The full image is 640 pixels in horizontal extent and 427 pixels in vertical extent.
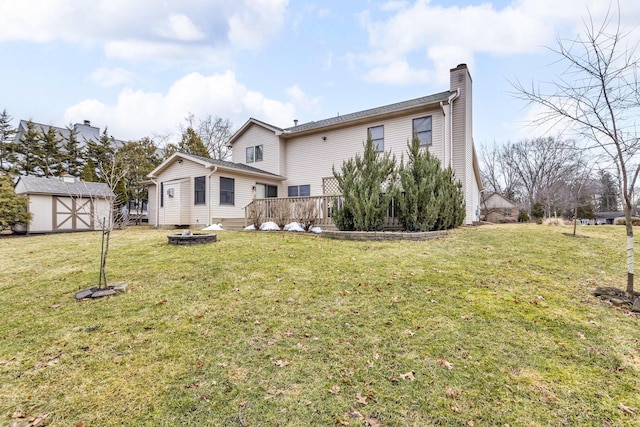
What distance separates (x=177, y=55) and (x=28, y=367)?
14835 mm

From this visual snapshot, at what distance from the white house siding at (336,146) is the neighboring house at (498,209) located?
1965 cm

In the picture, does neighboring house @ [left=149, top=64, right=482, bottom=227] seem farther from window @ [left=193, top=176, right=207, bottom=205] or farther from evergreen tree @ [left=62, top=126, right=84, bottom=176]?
evergreen tree @ [left=62, top=126, right=84, bottom=176]

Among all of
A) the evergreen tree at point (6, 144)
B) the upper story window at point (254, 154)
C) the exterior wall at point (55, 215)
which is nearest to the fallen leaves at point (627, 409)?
the upper story window at point (254, 154)

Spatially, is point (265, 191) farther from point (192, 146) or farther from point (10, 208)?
point (10, 208)

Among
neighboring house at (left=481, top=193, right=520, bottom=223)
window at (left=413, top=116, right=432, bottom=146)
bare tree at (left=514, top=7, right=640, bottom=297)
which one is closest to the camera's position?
bare tree at (left=514, top=7, right=640, bottom=297)

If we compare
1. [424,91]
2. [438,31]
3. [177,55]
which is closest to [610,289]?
[438,31]

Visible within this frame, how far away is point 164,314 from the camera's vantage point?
367cm

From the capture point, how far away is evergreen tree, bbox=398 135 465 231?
27.7ft

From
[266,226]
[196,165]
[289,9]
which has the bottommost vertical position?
[266,226]

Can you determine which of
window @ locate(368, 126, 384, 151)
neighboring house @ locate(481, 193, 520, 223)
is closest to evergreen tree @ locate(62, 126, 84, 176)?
window @ locate(368, 126, 384, 151)

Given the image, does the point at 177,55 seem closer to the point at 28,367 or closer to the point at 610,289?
the point at 28,367

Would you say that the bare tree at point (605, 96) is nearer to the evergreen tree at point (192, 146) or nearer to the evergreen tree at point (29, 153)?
the evergreen tree at point (192, 146)

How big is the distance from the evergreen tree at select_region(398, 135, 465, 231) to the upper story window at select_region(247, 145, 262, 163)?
10.7 metres

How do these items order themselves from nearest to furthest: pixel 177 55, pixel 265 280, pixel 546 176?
pixel 265 280, pixel 177 55, pixel 546 176
